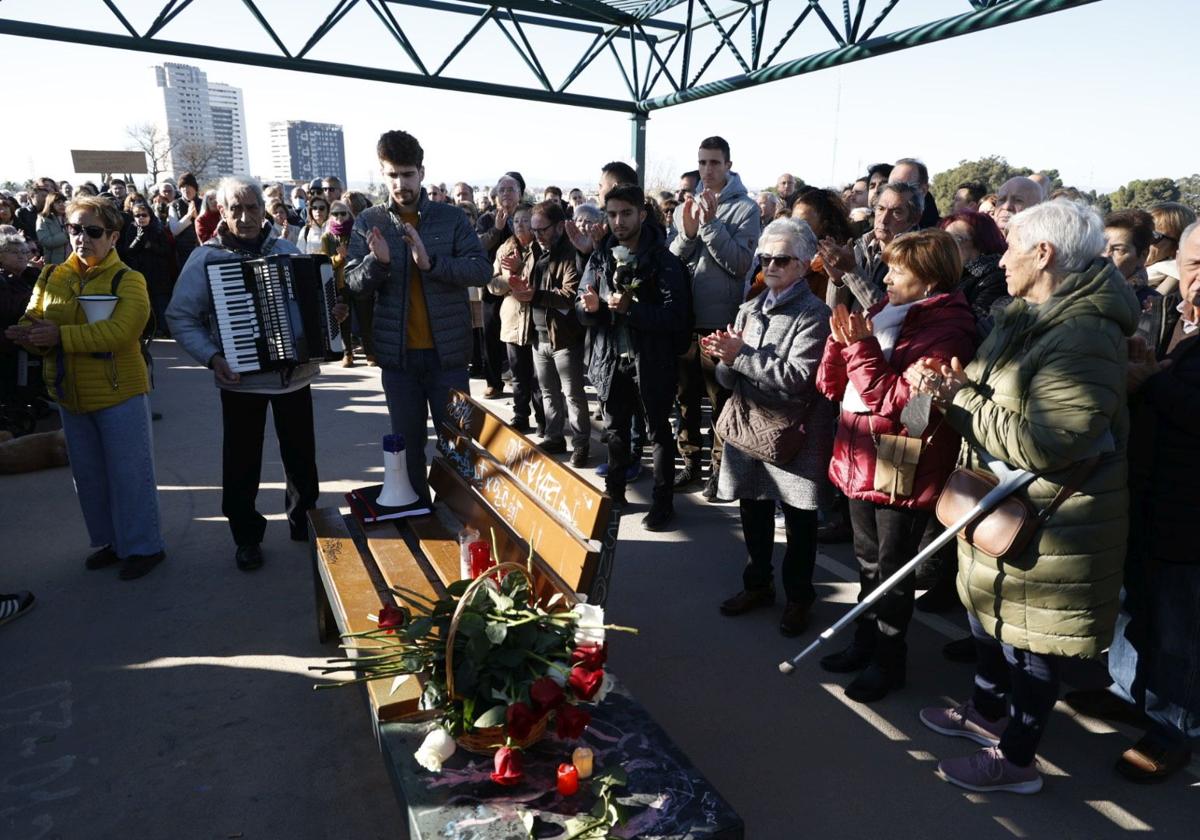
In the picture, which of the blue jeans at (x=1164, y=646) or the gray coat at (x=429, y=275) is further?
the gray coat at (x=429, y=275)

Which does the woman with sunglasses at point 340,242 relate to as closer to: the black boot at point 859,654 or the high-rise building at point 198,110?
the black boot at point 859,654

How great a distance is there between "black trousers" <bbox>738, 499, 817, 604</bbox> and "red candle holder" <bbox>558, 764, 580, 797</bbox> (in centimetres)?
193

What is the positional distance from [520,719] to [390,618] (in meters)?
0.63

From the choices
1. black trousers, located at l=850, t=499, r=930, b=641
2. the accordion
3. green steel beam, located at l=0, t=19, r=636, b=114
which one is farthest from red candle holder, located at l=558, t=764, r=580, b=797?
green steel beam, located at l=0, t=19, r=636, b=114

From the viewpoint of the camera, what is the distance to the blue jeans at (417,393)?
4.28 meters

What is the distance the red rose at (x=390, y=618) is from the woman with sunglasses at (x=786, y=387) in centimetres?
176

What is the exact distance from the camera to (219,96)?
598 ft

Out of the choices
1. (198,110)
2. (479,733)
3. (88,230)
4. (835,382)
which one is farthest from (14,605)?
(198,110)

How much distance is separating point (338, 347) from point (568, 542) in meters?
2.32

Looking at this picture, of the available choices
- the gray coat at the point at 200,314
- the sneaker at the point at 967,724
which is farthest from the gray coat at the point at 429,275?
the sneaker at the point at 967,724

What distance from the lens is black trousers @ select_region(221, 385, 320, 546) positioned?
4.19 meters

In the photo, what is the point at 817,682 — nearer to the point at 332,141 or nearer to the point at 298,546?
the point at 298,546

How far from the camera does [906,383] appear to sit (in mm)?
2787

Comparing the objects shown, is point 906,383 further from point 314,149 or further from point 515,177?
point 314,149
